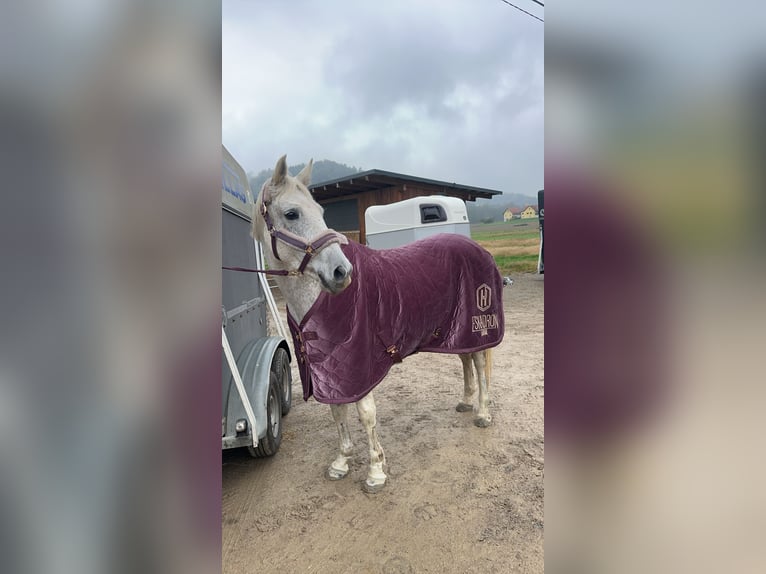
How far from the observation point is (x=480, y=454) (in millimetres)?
2801

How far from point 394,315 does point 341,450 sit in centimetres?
107

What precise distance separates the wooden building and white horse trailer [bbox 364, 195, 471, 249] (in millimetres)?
2968

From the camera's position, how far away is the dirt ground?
1.87 metres

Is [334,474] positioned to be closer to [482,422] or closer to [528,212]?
[482,422]

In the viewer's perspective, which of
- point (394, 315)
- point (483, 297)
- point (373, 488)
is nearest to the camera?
point (373, 488)

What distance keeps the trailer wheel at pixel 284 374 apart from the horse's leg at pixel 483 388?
1799mm

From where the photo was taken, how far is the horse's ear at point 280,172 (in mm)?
2117

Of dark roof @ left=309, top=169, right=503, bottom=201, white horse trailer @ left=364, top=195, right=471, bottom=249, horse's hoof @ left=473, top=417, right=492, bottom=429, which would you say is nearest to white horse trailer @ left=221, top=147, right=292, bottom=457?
horse's hoof @ left=473, top=417, right=492, bottom=429

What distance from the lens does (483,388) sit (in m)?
3.32

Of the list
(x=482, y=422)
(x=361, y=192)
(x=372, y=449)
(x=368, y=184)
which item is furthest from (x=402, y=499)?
(x=361, y=192)

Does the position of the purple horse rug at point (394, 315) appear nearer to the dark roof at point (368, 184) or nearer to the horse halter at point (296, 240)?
the horse halter at point (296, 240)

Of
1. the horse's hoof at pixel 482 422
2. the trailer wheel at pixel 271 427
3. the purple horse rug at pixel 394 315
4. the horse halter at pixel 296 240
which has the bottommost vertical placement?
the horse's hoof at pixel 482 422
